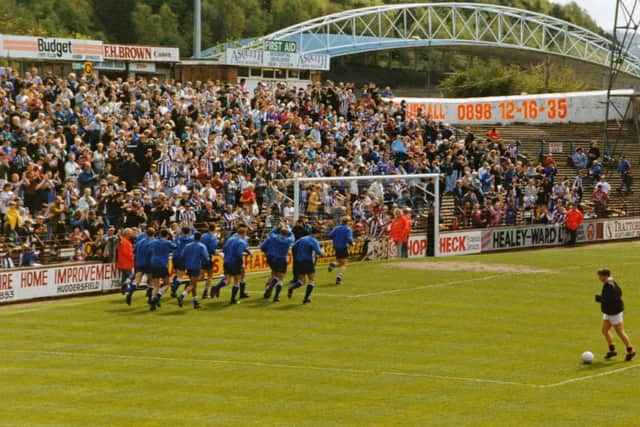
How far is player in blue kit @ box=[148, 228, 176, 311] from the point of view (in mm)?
31484

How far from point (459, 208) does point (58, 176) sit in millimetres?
18170

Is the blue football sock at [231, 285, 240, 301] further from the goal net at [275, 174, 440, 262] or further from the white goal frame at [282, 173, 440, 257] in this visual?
the white goal frame at [282, 173, 440, 257]

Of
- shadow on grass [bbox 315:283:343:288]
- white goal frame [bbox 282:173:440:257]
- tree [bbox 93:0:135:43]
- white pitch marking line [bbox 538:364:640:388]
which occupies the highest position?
tree [bbox 93:0:135:43]

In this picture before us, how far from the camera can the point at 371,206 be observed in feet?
145

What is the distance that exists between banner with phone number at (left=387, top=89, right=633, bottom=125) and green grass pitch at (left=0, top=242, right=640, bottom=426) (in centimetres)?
3143

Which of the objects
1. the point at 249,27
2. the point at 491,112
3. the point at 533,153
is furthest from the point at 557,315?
the point at 249,27

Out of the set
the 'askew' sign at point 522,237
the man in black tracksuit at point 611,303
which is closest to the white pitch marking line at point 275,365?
the man in black tracksuit at point 611,303

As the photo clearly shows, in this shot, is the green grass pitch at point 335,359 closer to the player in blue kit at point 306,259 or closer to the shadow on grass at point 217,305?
the shadow on grass at point 217,305

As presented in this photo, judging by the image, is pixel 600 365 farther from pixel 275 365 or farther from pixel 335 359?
pixel 275 365

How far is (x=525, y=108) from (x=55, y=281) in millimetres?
39833

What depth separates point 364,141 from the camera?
48.8 meters

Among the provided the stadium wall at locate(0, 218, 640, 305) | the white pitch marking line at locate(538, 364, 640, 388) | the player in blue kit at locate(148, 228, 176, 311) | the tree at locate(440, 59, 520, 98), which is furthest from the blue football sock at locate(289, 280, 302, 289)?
the tree at locate(440, 59, 520, 98)

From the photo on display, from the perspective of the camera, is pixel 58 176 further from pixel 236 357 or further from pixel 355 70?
pixel 355 70

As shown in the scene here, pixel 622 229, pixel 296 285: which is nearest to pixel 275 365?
pixel 296 285
